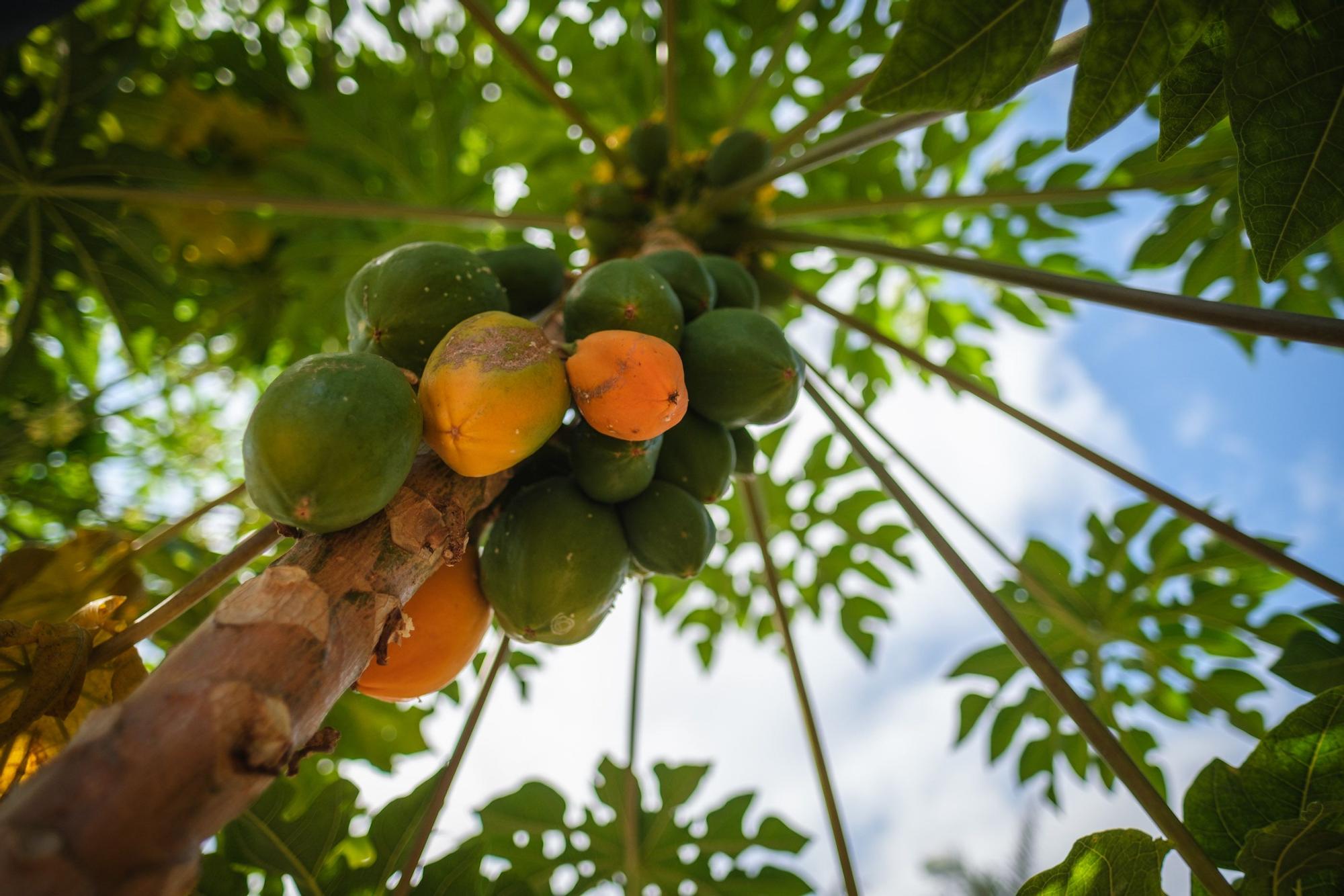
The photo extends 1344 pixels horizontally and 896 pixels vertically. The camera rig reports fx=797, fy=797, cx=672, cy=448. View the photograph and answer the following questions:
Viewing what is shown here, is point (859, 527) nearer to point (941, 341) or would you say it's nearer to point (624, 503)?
point (941, 341)

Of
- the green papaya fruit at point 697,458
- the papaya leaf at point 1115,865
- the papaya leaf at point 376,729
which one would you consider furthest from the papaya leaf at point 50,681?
the papaya leaf at point 1115,865

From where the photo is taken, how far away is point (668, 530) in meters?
1.79

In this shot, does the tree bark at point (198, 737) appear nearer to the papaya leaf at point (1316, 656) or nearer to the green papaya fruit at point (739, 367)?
the green papaya fruit at point (739, 367)

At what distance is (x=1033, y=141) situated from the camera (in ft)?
14.1

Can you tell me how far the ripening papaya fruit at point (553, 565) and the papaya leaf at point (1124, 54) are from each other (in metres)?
1.24

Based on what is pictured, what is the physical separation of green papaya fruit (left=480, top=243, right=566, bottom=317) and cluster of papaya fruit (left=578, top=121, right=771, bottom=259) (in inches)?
34.6

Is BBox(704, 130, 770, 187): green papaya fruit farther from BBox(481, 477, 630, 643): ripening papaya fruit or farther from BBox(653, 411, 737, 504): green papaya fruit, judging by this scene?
BBox(481, 477, 630, 643): ripening papaya fruit

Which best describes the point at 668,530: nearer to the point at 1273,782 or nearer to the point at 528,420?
the point at 528,420

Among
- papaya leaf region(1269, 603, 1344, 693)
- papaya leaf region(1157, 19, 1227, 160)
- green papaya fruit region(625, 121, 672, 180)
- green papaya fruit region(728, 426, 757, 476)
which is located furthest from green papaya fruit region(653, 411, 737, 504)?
papaya leaf region(1269, 603, 1344, 693)

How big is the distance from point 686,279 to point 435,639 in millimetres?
1074

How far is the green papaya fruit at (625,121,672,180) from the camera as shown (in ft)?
9.86

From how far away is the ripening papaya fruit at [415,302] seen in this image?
1.64 meters

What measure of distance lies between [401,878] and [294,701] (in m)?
1.16

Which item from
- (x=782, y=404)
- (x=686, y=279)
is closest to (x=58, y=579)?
(x=686, y=279)
